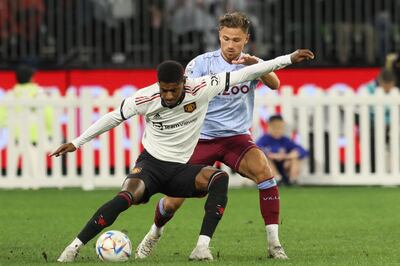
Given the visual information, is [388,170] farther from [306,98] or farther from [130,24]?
[130,24]

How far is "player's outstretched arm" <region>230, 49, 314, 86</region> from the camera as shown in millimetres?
10273

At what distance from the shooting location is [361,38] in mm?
21375

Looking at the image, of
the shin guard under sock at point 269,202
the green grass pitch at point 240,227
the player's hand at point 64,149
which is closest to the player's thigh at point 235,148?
the shin guard under sock at point 269,202

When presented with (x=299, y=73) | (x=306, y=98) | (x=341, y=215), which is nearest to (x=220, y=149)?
(x=341, y=215)

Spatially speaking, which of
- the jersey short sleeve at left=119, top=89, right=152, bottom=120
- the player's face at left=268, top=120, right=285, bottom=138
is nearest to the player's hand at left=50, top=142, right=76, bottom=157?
the jersey short sleeve at left=119, top=89, right=152, bottom=120

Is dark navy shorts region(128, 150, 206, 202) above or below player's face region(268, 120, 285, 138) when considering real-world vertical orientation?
below

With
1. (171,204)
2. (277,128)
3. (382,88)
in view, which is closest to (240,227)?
(171,204)

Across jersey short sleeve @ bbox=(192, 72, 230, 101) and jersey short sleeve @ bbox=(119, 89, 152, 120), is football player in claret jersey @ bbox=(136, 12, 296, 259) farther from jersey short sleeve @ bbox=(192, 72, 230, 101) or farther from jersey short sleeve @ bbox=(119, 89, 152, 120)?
jersey short sleeve @ bbox=(119, 89, 152, 120)

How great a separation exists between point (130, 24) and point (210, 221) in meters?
11.8

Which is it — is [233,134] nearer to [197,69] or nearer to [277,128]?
[197,69]

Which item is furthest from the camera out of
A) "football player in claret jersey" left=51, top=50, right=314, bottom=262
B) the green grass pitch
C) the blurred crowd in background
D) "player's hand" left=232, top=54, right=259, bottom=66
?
the blurred crowd in background

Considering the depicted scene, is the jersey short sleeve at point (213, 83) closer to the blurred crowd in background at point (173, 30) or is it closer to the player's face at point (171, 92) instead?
the player's face at point (171, 92)

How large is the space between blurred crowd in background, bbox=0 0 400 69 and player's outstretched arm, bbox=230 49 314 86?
10801 mm

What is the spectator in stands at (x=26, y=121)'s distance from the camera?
1966 centimetres
